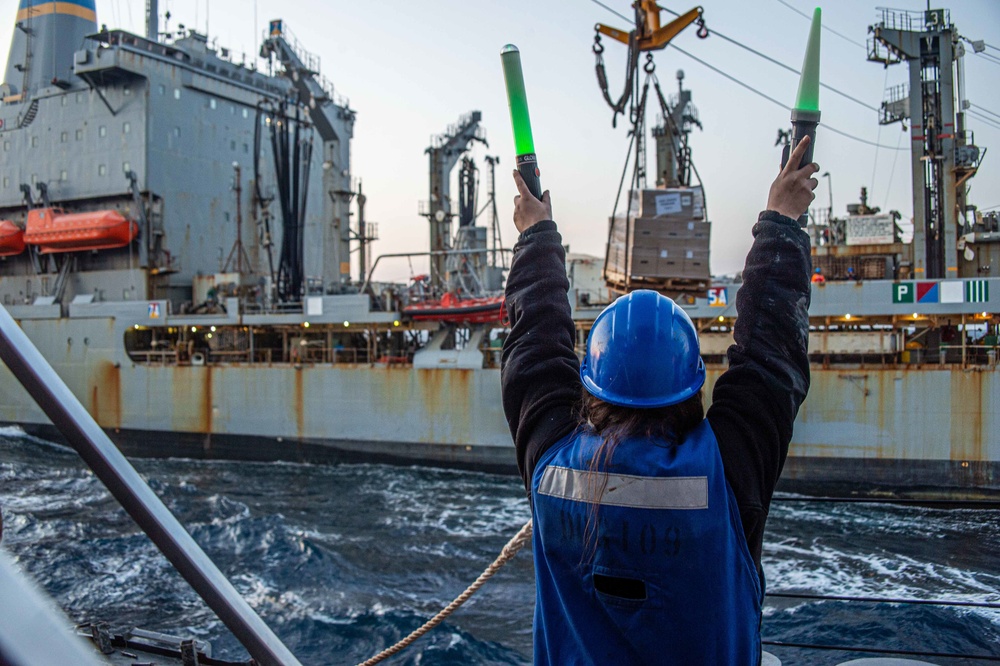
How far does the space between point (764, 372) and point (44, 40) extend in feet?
105

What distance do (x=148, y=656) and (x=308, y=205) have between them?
87.3 ft

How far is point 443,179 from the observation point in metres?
24.7

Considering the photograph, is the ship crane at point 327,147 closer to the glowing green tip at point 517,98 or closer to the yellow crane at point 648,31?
the yellow crane at point 648,31

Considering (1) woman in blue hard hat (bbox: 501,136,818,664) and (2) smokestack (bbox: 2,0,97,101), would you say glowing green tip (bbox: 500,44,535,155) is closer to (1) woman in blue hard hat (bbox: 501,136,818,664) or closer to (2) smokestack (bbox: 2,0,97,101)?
(1) woman in blue hard hat (bbox: 501,136,818,664)

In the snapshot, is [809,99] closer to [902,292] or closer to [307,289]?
[902,292]

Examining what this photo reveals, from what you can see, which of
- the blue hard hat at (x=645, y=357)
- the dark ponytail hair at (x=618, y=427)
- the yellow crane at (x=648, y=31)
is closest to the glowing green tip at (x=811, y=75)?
the blue hard hat at (x=645, y=357)

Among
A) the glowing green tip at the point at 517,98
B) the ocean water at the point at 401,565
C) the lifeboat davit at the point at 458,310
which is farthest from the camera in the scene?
the lifeboat davit at the point at 458,310

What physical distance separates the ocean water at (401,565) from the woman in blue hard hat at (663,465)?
3.71m

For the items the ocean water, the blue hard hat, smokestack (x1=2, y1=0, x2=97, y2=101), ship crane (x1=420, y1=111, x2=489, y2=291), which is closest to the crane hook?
the ocean water

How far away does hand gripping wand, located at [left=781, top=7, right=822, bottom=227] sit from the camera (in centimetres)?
136

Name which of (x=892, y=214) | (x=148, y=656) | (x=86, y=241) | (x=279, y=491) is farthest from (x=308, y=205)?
(x=148, y=656)

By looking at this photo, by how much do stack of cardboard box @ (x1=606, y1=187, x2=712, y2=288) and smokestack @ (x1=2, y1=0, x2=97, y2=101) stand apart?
84.6ft

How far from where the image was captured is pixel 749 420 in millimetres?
1220

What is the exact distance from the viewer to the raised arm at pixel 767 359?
1.17 metres
